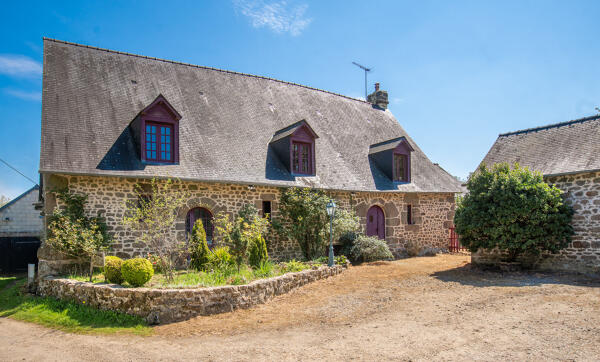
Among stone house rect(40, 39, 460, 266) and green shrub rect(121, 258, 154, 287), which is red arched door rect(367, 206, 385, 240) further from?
green shrub rect(121, 258, 154, 287)

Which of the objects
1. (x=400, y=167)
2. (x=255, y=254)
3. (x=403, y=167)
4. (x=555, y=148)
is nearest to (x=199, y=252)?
(x=255, y=254)

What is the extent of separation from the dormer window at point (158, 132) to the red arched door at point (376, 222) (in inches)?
310

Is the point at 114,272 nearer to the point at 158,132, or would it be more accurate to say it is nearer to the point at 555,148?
the point at 158,132

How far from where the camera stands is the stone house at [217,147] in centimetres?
1109

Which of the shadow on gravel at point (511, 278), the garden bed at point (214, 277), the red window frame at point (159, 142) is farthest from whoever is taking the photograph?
the red window frame at point (159, 142)

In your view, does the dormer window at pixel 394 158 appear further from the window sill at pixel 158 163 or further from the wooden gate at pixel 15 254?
the wooden gate at pixel 15 254

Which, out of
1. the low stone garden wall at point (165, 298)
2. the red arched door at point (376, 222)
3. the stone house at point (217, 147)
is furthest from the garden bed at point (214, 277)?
the red arched door at point (376, 222)

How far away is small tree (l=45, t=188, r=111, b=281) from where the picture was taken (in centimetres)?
988

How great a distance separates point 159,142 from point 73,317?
5.68 metres

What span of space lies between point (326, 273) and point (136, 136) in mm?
7017

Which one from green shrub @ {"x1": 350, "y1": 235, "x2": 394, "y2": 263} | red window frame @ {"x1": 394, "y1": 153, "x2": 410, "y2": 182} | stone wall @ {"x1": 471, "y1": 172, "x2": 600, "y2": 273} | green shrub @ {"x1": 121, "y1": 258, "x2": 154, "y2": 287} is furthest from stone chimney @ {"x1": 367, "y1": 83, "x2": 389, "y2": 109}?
green shrub @ {"x1": 121, "y1": 258, "x2": 154, "y2": 287}

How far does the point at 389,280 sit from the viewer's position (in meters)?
10.9

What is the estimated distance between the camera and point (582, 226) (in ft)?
37.8

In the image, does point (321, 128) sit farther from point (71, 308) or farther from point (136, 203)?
point (71, 308)
